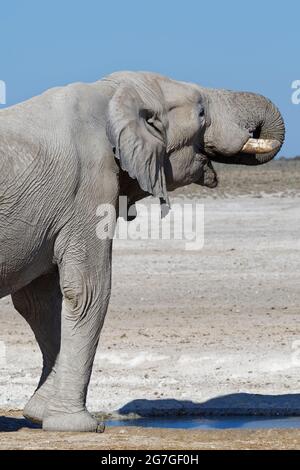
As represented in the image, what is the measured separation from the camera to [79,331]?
10.5 metres

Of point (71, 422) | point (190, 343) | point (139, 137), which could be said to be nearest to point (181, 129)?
point (139, 137)

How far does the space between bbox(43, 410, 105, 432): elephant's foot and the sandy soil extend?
0.17 metres

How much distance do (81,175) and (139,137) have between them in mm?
479

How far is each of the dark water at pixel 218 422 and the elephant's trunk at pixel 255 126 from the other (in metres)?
1.89

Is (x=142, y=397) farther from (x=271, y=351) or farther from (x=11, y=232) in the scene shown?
(x=11, y=232)

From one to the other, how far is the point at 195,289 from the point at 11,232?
9042mm

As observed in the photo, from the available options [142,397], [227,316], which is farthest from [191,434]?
[227,316]

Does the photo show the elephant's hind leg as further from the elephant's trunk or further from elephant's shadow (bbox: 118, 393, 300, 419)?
the elephant's trunk

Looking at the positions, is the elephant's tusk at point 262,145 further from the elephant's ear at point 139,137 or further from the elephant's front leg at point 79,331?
the elephant's front leg at point 79,331

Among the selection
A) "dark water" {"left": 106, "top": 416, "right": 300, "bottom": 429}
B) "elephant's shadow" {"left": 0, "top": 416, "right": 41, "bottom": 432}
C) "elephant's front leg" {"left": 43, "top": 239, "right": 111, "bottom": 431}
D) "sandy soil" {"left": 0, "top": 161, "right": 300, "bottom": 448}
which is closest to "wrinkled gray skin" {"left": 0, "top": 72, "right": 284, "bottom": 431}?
"elephant's front leg" {"left": 43, "top": 239, "right": 111, "bottom": 431}

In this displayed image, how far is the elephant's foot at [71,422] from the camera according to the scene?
412 inches

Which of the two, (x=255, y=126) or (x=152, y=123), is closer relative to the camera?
(x=152, y=123)

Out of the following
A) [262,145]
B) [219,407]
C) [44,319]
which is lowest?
[219,407]

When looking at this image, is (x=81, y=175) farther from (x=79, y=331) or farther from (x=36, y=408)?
(x=36, y=408)
